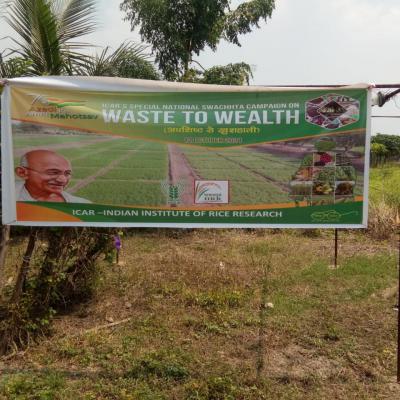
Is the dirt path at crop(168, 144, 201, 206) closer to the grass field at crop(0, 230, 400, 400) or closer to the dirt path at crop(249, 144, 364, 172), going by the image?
the dirt path at crop(249, 144, 364, 172)

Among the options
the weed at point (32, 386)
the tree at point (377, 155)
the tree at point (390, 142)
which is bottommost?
the weed at point (32, 386)

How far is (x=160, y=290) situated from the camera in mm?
4750

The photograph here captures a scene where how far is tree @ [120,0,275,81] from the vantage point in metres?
10.4

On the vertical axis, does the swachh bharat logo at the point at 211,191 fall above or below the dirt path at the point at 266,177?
below

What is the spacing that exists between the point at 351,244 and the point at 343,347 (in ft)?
13.3

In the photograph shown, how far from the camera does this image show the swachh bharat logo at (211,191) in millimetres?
3191

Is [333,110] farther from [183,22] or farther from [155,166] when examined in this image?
[183,22]

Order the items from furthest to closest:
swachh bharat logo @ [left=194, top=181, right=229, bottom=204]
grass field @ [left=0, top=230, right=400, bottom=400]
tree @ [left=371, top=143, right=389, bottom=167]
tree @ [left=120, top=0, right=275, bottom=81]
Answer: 1. tree @ [left=371, top=143, right=389, bottom=167]
2. tree @ [left=120, top=0, right=275, bottom=81]
3. swachh bharat logo @ [left=194, top=181, right=229, bottom=204]
4. grass field @ [left=0, top=230, right=400, bottom=400]

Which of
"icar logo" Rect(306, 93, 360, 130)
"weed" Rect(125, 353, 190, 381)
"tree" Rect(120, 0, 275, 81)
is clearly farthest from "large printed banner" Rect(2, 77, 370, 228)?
"tree" Rect(120, 0, 275, 81)

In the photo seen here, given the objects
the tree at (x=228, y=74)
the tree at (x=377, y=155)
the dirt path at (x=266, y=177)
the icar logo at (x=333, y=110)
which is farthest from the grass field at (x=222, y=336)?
the tree at (x=377, y=155)

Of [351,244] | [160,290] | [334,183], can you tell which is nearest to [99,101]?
[334,183]

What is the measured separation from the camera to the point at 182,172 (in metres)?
3.18

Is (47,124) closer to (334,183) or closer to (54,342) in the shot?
(54,342)

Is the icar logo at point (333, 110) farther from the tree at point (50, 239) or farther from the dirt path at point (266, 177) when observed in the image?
the tree at point (50, 239)
